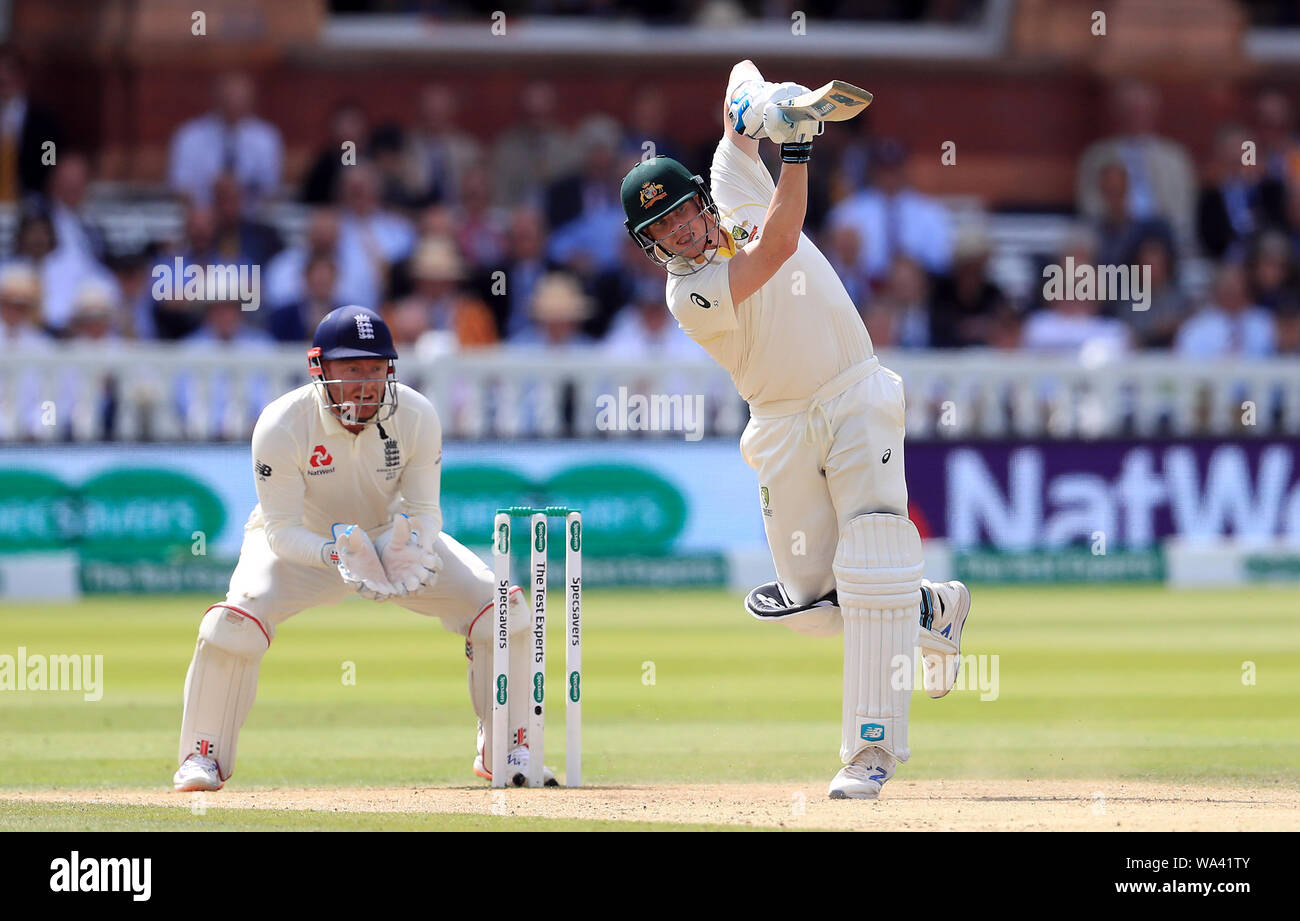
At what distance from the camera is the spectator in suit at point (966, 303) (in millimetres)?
16781

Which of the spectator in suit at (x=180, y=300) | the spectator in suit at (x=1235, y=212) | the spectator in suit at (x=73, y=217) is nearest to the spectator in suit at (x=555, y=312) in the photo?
the spectator in suit at (x=180, y=300)

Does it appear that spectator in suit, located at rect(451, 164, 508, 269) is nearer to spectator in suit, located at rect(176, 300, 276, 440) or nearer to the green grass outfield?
spectator in suit, located at rect(176, 300, 276, 440)

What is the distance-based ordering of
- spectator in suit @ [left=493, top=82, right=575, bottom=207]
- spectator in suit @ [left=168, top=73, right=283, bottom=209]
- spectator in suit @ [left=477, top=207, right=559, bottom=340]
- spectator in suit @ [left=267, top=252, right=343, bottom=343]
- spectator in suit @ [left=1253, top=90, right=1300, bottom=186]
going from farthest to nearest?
spectator in suit @ [left=1253, top=90, right=1300, bottom=186] < spectator in suit @ [left=493, top=82, right=575, bottom=207] < spectator in suit @ [left=168, top=73, right=283, bottom=209] < spectator in suit @ [left=477, top=207, right=559, bottom=340] < spectator in suit @ [left=267, top=252, right=343, bottom=343]

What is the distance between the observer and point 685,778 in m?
7.48

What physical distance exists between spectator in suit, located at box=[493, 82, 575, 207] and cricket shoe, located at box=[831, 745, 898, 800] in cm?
1198

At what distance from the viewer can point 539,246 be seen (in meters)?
16.2

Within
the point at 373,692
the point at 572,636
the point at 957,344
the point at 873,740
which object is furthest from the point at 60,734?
the point at 957,344

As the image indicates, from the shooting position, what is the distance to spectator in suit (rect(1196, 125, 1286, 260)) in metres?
18.7

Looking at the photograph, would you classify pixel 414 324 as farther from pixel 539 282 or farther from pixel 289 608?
pixel 289 608

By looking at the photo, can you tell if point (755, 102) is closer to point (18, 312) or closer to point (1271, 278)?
point (18, 312)

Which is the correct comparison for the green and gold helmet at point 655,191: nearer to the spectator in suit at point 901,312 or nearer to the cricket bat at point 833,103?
the cricket bat at point 833,103

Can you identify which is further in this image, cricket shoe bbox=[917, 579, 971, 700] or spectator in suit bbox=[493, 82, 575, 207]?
spectator in suit bbox=[493, 82, 575, 207]

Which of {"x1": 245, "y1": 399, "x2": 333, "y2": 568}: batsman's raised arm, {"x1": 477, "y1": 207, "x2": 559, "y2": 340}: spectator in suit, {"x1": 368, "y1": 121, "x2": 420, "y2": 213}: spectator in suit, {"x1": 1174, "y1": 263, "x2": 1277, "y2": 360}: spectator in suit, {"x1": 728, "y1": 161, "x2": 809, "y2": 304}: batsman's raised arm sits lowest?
{"x1": 245, "y1": 399, "x2": 333, "y2": 568}: batsman's raised arm

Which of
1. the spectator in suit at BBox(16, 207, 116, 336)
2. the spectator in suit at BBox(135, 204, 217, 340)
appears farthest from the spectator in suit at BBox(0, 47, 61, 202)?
the spectator in suit at BBox(135, 204, 217, 340)
